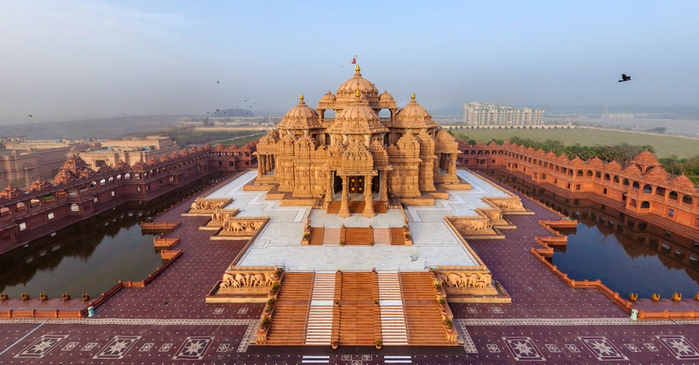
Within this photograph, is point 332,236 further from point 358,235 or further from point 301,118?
point 301,118

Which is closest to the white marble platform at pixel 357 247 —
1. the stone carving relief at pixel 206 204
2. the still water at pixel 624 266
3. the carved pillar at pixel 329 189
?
the carved pillar at pixel 329 189

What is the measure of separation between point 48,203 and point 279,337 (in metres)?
33.9

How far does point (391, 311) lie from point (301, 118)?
28289 mm

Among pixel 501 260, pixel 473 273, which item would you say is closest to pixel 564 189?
pixel 501 260

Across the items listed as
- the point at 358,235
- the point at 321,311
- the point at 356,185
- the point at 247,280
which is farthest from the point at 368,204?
the point at 321,311

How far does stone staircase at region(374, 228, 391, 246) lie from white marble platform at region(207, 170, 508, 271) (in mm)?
632

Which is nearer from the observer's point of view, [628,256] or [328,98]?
[628,256]

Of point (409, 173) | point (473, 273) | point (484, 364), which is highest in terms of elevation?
point (409, 173)

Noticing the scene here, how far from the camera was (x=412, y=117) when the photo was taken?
42.6 m

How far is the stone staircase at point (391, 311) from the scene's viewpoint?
17.6 m

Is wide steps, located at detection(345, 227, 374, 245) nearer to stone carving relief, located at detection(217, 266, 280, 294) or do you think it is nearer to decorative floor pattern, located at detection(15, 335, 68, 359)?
stone carving relief, located at detection(217, 266, 280, 294)

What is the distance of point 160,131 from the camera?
101 meters

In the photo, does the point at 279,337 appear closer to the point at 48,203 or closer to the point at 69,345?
the point at 69,345

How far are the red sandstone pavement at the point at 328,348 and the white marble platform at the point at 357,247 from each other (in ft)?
12.4
